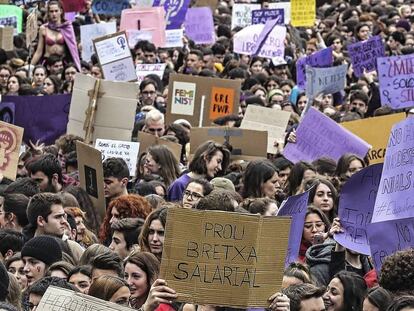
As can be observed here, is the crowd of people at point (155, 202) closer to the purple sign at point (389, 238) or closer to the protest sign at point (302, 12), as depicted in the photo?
the purple sign at point (389, 238)

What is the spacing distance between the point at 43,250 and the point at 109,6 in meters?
15.5

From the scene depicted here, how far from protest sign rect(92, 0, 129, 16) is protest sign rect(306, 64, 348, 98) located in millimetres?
6838

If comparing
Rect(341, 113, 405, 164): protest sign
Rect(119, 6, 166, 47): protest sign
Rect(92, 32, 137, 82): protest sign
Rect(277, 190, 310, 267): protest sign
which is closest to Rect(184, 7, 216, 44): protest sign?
Rect(119, 6, 166, 47): protest sign

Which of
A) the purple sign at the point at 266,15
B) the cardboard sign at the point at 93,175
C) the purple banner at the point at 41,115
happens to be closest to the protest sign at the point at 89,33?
the purple sign at the point at 266,15

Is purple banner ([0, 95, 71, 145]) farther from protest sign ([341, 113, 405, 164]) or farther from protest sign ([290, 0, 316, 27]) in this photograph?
protest sign ([290, 0, 316, 27])

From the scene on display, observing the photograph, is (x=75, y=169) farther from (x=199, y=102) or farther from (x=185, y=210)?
(x=185, y=210)

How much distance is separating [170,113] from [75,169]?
357 cm

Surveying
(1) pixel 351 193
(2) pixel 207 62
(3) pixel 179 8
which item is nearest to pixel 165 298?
(1) pixel 351 193

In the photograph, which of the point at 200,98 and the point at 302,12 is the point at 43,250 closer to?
the point at 200,98

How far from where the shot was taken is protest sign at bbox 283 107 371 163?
1302 centimetres

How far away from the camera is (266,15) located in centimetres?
2373

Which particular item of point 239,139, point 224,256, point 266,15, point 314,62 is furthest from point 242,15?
point 224,256

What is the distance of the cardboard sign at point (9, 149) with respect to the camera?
1237cm

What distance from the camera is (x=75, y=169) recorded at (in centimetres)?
1294
